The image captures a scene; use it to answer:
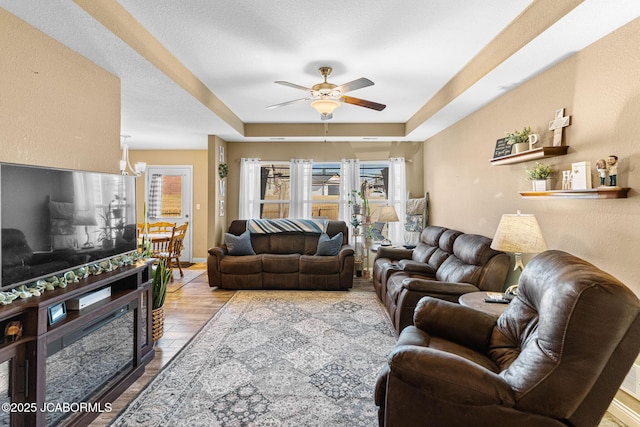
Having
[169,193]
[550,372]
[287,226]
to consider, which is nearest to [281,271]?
[287,226]

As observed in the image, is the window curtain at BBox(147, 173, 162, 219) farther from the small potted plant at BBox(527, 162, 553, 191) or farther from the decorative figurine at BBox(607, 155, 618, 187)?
the decorative figurine at BBox(607, 155, 618, 187)

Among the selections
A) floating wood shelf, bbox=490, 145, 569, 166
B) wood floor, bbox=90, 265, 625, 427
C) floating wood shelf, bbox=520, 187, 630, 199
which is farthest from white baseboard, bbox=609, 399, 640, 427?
floating wood shelf, bbox=490, 145, 569, 166

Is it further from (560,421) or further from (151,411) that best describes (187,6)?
(560,421)

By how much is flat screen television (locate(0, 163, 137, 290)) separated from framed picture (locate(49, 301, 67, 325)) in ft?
0.58

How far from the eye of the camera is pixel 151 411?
2.05 meters

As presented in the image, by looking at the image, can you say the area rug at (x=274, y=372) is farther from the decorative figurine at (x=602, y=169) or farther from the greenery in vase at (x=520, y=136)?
the greenery in vase at (x=520, y=136)

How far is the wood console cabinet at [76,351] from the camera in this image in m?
1.57

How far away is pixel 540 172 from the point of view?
8.68ft

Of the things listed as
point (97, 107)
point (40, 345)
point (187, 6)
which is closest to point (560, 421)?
point (40, 345)

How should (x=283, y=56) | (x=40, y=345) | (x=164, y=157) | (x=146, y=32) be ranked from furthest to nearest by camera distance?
(x=164, y=157) < (x=283, y=56) < (x=146, y=32) < (x=40, y=345)

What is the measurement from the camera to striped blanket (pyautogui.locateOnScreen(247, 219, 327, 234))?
5527 millimetres

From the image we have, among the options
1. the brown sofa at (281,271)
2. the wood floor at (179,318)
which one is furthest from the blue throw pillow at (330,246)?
the wood floor at (179,318)

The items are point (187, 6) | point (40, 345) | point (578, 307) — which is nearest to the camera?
point (578, 307)

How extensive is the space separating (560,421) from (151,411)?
2.15 metres
